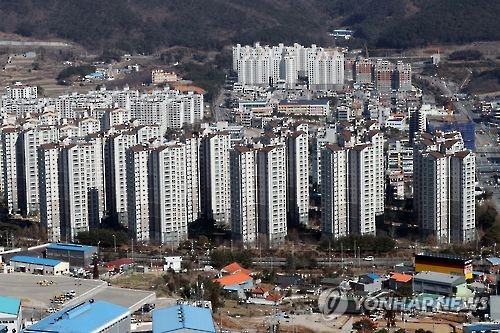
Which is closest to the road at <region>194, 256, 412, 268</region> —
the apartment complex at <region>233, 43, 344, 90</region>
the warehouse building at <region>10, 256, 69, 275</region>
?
the warehouse building at <region>10, 256, 69, 275</region>

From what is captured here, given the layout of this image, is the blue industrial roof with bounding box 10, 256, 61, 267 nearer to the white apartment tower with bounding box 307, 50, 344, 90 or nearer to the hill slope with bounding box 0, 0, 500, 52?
the white apartment tower with bounding box 307, 50, 344, 90

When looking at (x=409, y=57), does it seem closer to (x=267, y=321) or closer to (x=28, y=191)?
(x=28, y=191)

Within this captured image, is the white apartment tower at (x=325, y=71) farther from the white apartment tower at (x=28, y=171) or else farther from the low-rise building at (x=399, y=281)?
the low-rise building at (x=399, y=281)

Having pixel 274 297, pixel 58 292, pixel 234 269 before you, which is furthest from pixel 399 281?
pixel 58 292

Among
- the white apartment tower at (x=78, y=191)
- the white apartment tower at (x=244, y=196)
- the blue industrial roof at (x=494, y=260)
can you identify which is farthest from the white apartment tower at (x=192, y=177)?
the blue industrial roof at (x=494, y=260)

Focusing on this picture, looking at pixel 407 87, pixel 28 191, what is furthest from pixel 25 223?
pixel 407 87

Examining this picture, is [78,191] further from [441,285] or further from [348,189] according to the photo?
[441,285]
